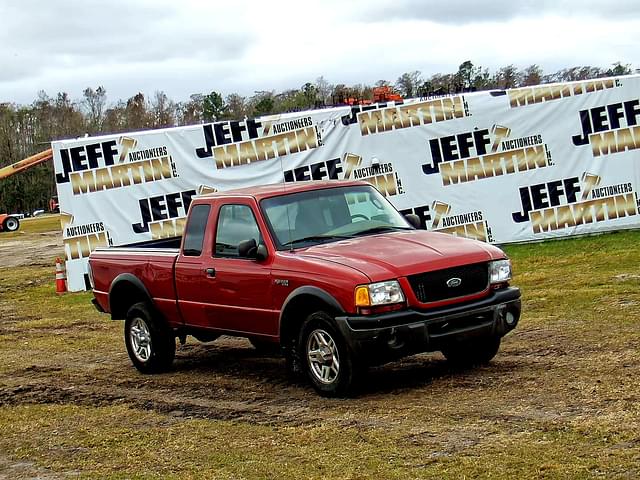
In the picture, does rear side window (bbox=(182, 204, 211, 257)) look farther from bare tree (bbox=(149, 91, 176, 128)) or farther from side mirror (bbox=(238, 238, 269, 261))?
bare tree (bbox=(149, 91, 176, 128))

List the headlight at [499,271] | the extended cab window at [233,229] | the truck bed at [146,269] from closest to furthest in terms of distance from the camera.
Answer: the headlight at [499,271] < the extended cab window at [233,229] < the truck bed at [146,269]

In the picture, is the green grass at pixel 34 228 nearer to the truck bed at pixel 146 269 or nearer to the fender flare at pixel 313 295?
the truck bed at pixel 146 269

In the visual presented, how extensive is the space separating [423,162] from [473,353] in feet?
37.3

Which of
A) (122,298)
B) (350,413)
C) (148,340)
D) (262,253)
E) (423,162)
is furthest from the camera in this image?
(423,162)

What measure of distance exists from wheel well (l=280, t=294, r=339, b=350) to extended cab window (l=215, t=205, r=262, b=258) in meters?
0.87

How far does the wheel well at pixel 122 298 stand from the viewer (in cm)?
1074

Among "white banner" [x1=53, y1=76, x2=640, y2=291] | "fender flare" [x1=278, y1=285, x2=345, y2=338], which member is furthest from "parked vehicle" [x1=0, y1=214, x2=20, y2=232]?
"fender flare" [x1=278, y1=285, x2=345, y2=338]

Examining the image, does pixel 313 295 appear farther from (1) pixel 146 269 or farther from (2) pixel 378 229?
(1) pixel 146 269

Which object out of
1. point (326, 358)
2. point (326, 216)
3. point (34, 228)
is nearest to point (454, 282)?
point (326, 358)

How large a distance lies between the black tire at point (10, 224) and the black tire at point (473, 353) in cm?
4299

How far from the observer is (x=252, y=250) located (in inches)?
345

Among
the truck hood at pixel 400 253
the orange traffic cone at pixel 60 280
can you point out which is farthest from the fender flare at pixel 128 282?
the orange traffic cone at pixel 60 280

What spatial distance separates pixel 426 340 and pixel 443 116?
41.4 feet

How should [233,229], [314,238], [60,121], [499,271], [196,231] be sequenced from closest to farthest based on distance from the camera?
[499,271], [314,238], [233,229], [196,231], [60,121]
